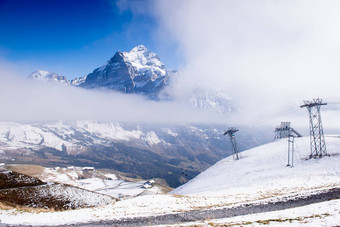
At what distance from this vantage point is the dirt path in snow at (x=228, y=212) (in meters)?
26.3

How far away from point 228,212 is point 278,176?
40778 millimetres

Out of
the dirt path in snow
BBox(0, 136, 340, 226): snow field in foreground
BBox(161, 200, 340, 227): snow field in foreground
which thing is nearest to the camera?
BBox(161, 200, 340, 227): snow field in foreground

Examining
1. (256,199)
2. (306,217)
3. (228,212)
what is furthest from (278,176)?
(306,217)

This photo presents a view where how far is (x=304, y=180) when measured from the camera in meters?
51.3

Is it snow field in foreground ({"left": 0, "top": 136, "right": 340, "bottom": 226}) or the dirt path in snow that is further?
the dirt path in snow

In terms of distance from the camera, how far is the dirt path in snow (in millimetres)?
26328

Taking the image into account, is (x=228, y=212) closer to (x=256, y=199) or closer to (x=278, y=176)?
(x=256, y=199)

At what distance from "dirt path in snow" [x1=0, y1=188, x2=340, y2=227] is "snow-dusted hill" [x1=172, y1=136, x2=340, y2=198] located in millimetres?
9430

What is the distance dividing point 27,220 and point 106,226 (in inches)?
442

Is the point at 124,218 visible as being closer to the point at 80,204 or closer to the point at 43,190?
the point at 80,204

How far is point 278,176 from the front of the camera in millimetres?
61906

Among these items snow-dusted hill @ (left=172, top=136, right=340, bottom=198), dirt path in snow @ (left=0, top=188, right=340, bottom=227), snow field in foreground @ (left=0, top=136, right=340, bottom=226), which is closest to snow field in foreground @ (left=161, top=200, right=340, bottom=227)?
snow field in foreground @ (left=0, top=136, right=340, bottom=226)

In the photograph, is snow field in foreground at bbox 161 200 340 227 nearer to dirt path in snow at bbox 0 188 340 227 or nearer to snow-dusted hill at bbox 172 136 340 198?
dirt path in snow at bbox 0 188 340 227

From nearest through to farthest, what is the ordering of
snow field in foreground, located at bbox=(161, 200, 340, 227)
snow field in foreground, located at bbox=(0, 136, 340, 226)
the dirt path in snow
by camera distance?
1. snow field in foreground, located at bbox=(161, 200, 340, 227)
2. snow field in foreground, located at bbox=(0, 136, 340, 226)
3. the dirt path in snow
